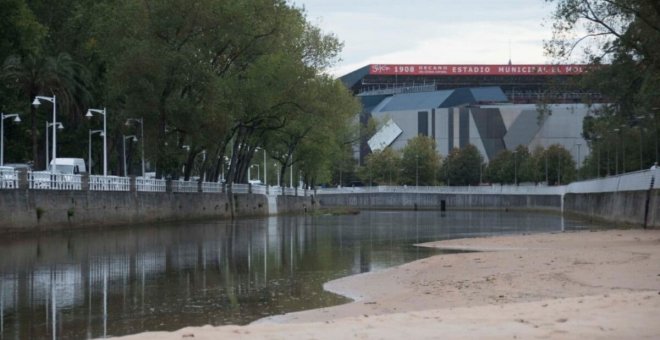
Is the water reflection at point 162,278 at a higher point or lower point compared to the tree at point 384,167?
lower

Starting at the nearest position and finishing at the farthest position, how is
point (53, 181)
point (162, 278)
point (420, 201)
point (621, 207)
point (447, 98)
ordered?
point (162, 278), point (53, 181), point (621, 207), point (420, 201), point (447, 98)

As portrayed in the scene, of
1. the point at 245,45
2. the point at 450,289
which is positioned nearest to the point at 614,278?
the point at 450,289

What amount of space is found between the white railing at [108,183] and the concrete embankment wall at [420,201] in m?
87.1

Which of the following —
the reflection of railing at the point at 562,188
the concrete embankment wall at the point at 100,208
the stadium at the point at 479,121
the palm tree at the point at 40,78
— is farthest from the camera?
the stadium at the point at 479,121

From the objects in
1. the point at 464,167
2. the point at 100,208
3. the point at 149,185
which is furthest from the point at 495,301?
the point at 464,167

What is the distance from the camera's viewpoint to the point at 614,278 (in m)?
20.5

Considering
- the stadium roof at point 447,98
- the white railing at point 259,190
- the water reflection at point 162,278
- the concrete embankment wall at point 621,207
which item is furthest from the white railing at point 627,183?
the stadium roof at point 447,98

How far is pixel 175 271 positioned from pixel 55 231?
784 inches

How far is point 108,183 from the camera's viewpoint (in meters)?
54.8

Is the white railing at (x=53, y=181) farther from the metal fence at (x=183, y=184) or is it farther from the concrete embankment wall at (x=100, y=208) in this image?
the concrete embankment wall at (x=100, y=208)

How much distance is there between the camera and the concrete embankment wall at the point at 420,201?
14288 cm

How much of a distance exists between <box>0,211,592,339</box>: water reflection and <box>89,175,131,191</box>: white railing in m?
8.20

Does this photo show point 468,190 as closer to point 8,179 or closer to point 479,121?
point 479,121

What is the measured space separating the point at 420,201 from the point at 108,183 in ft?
332
